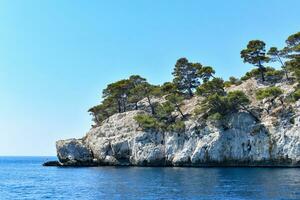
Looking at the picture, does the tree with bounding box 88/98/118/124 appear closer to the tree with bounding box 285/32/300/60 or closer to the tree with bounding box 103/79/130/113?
the tree with bounding box 103/79/130/113

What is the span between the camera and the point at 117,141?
105875mm

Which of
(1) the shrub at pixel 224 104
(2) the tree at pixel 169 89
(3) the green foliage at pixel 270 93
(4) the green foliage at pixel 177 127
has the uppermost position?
(2) the tree at pixel 169 89

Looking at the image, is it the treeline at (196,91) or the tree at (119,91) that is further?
the tree at (119,91)

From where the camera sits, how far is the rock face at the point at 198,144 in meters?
84.6

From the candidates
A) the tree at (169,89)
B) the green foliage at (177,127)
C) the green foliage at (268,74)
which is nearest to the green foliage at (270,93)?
the green foliage at (268,74)

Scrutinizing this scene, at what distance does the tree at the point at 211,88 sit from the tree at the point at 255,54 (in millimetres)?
16124

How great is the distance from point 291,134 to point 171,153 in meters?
28.9

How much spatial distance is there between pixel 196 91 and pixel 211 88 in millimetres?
3799

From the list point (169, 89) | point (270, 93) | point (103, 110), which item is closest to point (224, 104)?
point (270, 93)

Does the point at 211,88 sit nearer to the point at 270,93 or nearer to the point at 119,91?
the point at 270,93

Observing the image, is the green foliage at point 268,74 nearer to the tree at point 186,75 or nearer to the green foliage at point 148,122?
the tree at point 186,75

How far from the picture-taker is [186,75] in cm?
12200

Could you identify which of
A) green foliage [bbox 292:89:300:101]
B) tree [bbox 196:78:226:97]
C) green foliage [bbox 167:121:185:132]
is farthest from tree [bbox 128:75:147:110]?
green foliage [bbox 292:89:300:101]

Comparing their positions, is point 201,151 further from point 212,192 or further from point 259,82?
point 212,192
